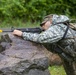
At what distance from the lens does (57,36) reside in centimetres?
512

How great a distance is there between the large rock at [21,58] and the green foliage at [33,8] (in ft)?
14.4

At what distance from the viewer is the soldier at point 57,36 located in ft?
16.8

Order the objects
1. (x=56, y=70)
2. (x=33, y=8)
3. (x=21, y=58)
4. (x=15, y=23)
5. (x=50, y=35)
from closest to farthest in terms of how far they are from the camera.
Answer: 1. (x=21, y=58)
2. (x=50, y=35)
3. (x=56, y=70)
4. (x=15, y=23)
5. (x=33, y=8)

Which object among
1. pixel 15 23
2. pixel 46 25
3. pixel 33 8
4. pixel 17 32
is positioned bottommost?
pixel 15 23

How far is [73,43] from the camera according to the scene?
5.42m

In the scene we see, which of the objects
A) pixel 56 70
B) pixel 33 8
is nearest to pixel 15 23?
pixel 33 8

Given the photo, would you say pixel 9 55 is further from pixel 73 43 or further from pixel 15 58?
pixel 73 43

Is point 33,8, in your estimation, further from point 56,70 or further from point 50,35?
point 50,35

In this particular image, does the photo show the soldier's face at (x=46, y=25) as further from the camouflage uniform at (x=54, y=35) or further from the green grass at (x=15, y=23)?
the green grass at (x=15, y=23)

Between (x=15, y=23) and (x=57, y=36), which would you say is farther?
(x=15, y=23)

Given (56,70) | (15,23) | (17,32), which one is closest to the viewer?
(17,32)

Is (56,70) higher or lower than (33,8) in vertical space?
lower

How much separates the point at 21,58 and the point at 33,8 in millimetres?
5289

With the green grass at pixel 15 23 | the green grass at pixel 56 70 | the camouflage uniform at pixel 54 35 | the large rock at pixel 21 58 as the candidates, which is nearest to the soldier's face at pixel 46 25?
the camouflage uniform at pixel 54 35
